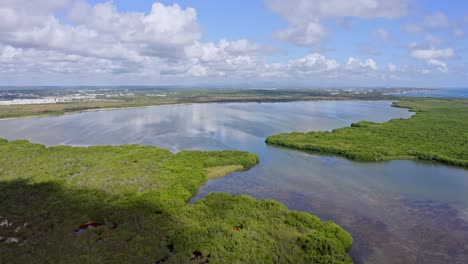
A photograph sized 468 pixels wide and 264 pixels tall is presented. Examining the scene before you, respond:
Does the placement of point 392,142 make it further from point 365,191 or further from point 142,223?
point 142,223

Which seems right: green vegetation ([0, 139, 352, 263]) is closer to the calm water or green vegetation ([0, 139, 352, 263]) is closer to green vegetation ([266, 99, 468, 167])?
the calm water

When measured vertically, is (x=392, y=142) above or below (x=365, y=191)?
above

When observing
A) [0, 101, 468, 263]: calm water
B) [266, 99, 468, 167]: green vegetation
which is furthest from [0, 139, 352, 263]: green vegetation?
[266, 99, 468, 167]: green vegetation

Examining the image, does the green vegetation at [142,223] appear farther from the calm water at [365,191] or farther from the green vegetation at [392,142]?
the green vegetation at [392,142]

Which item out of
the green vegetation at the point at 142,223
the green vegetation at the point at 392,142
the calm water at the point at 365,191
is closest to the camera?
the green vegetation at the point at 142,223

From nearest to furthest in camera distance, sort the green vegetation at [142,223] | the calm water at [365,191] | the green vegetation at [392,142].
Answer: the green vegetation at [142,223]
the calm water at [365,191]
the green vegetation at [392,142]

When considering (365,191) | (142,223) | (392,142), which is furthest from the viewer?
(392,142)

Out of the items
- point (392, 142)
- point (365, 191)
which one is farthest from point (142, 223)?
point (392, 142)

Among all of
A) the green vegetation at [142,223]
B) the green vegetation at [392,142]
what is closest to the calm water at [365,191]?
the green vegetation at [392,142]

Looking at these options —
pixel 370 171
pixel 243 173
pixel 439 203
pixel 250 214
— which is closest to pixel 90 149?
pixel 243 173

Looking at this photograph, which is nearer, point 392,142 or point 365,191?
point 365,191
